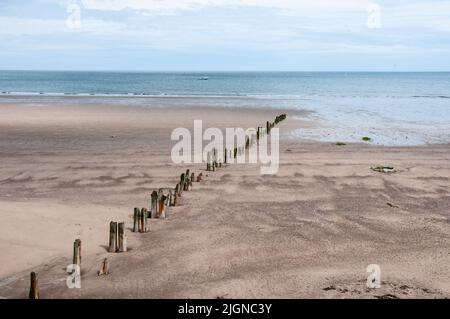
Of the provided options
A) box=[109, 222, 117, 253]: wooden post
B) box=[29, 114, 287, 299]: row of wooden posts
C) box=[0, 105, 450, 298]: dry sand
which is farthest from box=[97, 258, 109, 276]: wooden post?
box=[109, 222, 117, 253]: wooden post

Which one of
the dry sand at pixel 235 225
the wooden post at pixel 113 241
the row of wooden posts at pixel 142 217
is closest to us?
A: the dry sand at pixel 235 225

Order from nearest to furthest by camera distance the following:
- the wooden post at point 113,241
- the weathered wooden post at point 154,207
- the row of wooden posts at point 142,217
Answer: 1. the row of wooden posts at point 142,217
2. the wooden post at point 113,241
3. the weathered wooden post at point 154,207

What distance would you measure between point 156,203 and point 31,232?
12.1 ft

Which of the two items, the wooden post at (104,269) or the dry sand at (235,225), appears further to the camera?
the wooden post at (104,269)

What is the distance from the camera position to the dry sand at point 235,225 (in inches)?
432

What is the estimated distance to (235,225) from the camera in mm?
15117

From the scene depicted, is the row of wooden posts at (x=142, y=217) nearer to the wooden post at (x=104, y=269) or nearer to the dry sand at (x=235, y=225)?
the wooden post at (x=104, y=269)

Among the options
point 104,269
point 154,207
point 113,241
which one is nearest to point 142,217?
point 154,207

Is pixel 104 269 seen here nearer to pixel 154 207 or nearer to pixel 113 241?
pixel 113 241

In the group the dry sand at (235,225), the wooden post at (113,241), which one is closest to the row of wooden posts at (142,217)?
the wooden post at (113,241)

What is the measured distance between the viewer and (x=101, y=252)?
12.7 metres

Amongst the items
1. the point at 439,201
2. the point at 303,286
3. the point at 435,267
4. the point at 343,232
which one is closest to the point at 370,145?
the point at 439,201
